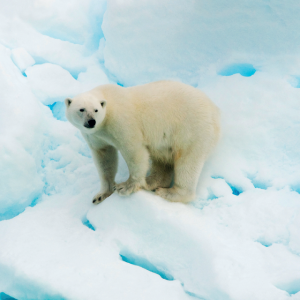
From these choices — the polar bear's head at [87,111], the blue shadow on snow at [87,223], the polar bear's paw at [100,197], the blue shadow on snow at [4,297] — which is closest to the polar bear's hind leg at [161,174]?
the polar bear's paw at [100,197]

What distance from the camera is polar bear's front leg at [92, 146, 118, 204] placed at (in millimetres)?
3268

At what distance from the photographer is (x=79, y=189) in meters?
3.48

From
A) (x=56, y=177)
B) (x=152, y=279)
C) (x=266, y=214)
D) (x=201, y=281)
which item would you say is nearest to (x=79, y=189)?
(x=56, y=177)

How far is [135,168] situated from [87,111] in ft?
2.55

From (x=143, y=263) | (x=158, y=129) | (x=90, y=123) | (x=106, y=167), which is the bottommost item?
(x=143, y=263)

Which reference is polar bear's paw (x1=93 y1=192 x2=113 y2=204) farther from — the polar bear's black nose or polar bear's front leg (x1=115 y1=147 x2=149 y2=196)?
the polar bear's black nose

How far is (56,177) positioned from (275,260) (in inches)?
102

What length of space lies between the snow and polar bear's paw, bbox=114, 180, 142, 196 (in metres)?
0.08

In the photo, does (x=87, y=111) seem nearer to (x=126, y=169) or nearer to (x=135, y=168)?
(x=135, y=168)

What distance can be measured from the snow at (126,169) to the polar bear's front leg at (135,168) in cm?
11

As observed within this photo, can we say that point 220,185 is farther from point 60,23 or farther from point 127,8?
point 60,23

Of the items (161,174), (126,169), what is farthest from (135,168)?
(126,169)

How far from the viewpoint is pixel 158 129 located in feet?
10.1

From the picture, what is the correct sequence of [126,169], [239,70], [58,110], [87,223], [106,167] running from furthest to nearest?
[58,110]
[239,70]
[126,169]
[106,167]
[87,223]
